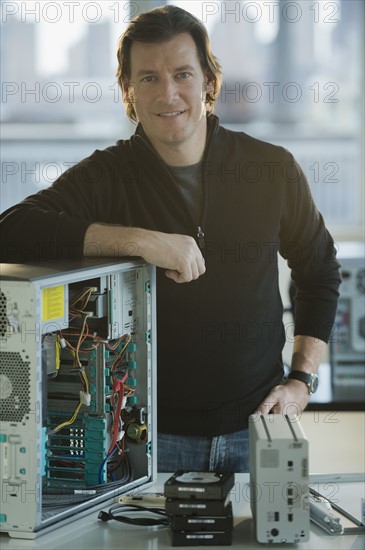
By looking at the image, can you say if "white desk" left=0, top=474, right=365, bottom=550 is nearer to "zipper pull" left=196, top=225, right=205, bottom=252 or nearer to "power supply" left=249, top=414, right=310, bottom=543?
"power supply" left=249, top=414, right=310, bottom=543

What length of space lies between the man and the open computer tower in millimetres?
263

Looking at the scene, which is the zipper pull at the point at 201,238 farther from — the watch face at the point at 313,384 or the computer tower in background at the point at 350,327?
the computer tower in background at the point at 350,327

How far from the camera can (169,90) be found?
2115 millimetres

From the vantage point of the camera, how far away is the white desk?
1581 mm

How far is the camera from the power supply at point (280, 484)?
5.07 feet

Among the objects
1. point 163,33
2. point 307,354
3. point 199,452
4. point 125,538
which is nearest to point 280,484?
point 125,538

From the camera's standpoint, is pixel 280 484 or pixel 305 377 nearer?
pixel 280 484

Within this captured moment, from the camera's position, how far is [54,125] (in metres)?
5.59

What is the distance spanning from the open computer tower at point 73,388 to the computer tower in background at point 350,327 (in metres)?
2.17

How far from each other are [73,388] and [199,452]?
47 centimetres

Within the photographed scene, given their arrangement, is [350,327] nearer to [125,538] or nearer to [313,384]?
[313,384]

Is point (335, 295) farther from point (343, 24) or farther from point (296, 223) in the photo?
point (343, 24)

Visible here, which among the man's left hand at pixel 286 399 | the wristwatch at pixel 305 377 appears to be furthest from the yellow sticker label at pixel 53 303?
the wristwatch at pixel 305 377

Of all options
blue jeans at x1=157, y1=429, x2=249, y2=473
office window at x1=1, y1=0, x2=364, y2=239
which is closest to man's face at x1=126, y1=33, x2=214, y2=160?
blue jeans at x1=157, y1=429, x2=249, y2=473
